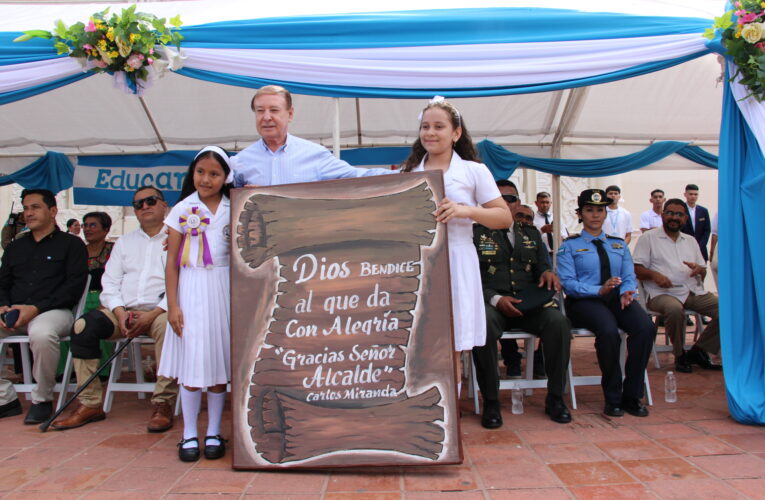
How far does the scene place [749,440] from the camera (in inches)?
120

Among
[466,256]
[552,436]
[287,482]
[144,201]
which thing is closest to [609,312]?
[552,436]

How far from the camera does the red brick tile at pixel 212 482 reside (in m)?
2.47

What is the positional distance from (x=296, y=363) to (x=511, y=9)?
2629 millimetres

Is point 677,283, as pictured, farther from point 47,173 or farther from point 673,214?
point 47,173

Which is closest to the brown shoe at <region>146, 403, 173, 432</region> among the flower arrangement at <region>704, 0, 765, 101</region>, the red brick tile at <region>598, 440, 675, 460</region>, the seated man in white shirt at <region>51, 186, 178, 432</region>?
the seated man in white shirt at <region>51, 186, 178, 432</region>

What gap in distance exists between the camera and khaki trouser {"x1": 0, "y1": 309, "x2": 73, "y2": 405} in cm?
372

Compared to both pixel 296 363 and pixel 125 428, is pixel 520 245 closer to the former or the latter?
pixel 296 363

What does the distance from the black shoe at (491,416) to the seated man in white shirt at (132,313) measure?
1966 millimetres

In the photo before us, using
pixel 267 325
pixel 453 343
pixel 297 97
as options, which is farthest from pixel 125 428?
pixel 297 97

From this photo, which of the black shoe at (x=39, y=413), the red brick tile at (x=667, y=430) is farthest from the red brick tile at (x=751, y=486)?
the black shoe at (x=39, y=413)

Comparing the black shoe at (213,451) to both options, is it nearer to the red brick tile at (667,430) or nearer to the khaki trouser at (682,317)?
the red brick tile at (667,430)

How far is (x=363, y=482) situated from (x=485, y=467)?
622 mm

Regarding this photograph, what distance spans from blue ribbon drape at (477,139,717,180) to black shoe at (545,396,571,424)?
11.9 ft

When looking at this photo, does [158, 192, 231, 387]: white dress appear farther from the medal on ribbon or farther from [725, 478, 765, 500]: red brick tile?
[725, 478, 765, 500]: red brick tile
